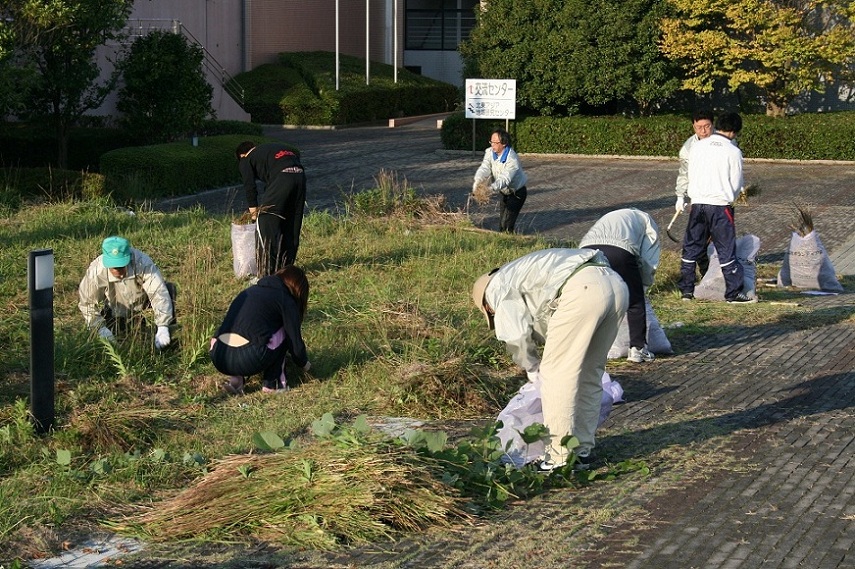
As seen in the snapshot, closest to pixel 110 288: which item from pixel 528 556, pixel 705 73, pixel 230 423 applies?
pixel 230 423

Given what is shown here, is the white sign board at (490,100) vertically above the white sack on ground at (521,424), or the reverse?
the white sign board at (490,100)

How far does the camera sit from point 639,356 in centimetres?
870

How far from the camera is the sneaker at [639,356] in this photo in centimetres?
868

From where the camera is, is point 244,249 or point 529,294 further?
point 244,249

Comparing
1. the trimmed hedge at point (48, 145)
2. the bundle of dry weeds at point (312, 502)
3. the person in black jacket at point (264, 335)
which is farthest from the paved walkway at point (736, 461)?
the trimmed hedge at point (48, 145)

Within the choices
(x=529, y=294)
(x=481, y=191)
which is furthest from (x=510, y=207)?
(x=529, y=294)

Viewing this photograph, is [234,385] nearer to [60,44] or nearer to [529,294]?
[529,294]

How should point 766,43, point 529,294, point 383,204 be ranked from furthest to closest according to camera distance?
point 766,43
point 383,204
point 529,294

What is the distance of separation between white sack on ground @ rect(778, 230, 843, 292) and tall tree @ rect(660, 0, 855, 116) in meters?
15.0

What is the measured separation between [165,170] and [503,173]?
8236 mm

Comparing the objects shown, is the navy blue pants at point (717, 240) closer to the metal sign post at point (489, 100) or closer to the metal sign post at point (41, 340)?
the metal sign post at point (41, 340)

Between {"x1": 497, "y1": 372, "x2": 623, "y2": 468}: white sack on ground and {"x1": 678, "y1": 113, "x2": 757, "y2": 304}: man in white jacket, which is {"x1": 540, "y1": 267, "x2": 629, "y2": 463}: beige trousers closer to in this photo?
{"x1": 497, "y1": 372, "x2": 623, "y2": 468}: white sack on ground

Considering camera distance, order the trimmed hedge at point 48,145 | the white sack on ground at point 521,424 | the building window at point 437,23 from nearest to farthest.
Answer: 1. the white sack on ground at point 521,424
2. the trimmed hedge at point 48,145
3. the building window at point 437,23

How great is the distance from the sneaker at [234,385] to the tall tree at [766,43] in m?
21.2
